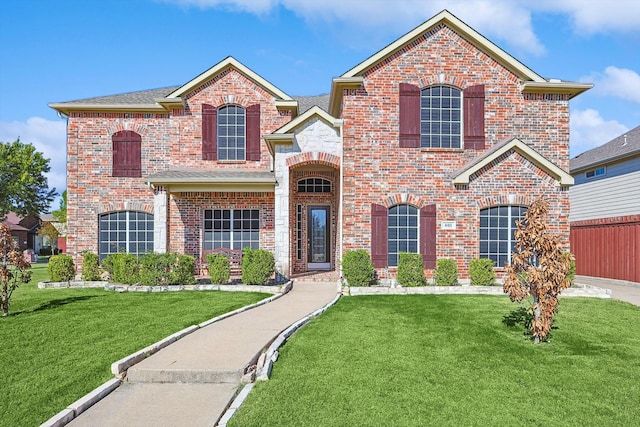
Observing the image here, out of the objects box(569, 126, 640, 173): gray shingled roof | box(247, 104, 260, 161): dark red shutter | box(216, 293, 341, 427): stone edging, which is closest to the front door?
box(247, 104, 260, 161): dark red shutter

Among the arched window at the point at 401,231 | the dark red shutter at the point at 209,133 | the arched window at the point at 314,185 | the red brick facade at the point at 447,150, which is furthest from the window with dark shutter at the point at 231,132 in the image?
the arched window at the point at 401,231

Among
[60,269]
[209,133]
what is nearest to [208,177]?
[209,133]

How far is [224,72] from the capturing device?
16.5 metres

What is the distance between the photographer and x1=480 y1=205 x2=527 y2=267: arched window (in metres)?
13.5

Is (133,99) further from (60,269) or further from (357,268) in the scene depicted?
(357,268)

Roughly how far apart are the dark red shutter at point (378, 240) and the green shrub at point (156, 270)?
6.02 meters

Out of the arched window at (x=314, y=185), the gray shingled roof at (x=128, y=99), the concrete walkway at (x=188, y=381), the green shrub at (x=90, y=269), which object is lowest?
the concrete walkway at (x=188, y=381)

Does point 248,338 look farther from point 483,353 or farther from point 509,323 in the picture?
point 509,323

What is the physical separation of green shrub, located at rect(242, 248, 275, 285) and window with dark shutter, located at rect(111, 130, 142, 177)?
251 inches

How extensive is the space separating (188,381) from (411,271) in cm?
814

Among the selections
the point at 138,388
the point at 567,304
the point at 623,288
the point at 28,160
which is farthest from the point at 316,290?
the point at 28,160

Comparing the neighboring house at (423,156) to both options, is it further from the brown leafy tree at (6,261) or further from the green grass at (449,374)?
the brown leafy tree at (6,261)

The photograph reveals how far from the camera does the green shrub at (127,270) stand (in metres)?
13.5

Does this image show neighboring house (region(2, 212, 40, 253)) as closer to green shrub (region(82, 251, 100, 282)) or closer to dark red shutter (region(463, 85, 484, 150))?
green shrub (region(82, 251, 100, 282))
